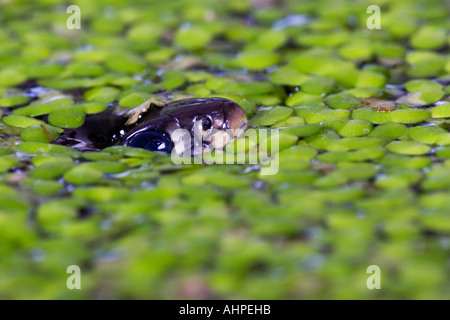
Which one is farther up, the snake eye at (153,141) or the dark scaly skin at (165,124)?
the dark scaly skin at (165,124)

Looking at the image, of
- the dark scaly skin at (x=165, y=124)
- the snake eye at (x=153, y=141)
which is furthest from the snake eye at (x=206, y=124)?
the snake eye at (x=153, y=141)

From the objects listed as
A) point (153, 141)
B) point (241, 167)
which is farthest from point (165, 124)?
point (241, 167)

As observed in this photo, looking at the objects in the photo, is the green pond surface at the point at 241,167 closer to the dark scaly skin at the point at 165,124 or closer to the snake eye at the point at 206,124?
the dark scaly skin at the point at 165,124

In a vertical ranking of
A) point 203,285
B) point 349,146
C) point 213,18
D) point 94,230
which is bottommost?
point 203,285

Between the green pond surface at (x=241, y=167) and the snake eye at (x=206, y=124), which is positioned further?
the snake eye at (x=206, y=124)

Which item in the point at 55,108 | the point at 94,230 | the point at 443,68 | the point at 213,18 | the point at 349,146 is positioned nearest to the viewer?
the point at 94,230

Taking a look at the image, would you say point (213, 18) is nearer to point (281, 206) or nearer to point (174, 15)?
point (174, 15)

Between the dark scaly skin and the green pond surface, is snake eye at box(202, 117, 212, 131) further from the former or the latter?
the green pond surface

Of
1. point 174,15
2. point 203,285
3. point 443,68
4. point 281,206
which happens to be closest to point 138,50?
point 174,15
